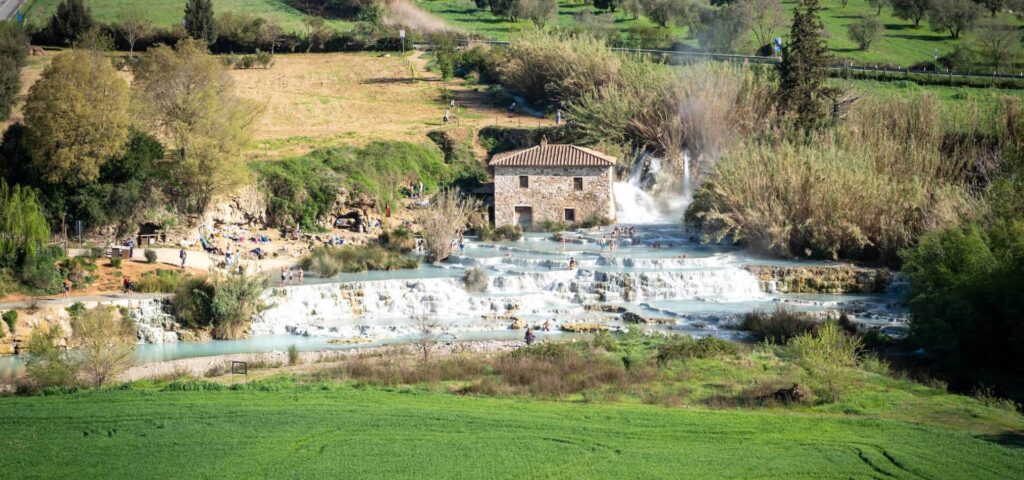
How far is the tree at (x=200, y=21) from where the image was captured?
78.9m

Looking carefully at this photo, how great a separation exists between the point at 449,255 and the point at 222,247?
9.69m

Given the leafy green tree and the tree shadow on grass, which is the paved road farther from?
the tree shadow on grass

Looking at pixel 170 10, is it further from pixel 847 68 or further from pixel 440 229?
pixel 847 68

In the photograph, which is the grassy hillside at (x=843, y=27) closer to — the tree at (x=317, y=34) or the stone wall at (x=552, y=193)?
the tree at (x=317, y=34)

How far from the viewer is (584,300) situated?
42.4 m

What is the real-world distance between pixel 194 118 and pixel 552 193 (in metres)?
17.6

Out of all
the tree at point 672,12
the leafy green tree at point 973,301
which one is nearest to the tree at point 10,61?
the leafy green tree at point 973,301

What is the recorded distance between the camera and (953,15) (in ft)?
297

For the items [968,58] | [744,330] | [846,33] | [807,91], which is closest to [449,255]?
[744,330]

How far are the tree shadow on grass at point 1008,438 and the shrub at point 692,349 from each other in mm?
9738

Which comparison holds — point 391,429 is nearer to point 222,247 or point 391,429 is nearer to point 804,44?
point 222,247

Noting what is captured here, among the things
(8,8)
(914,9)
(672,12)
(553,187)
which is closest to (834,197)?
(553,187)

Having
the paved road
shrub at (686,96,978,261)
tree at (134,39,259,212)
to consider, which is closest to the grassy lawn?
the paved road

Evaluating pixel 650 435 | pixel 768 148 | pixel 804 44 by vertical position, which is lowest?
pixel 650 435
